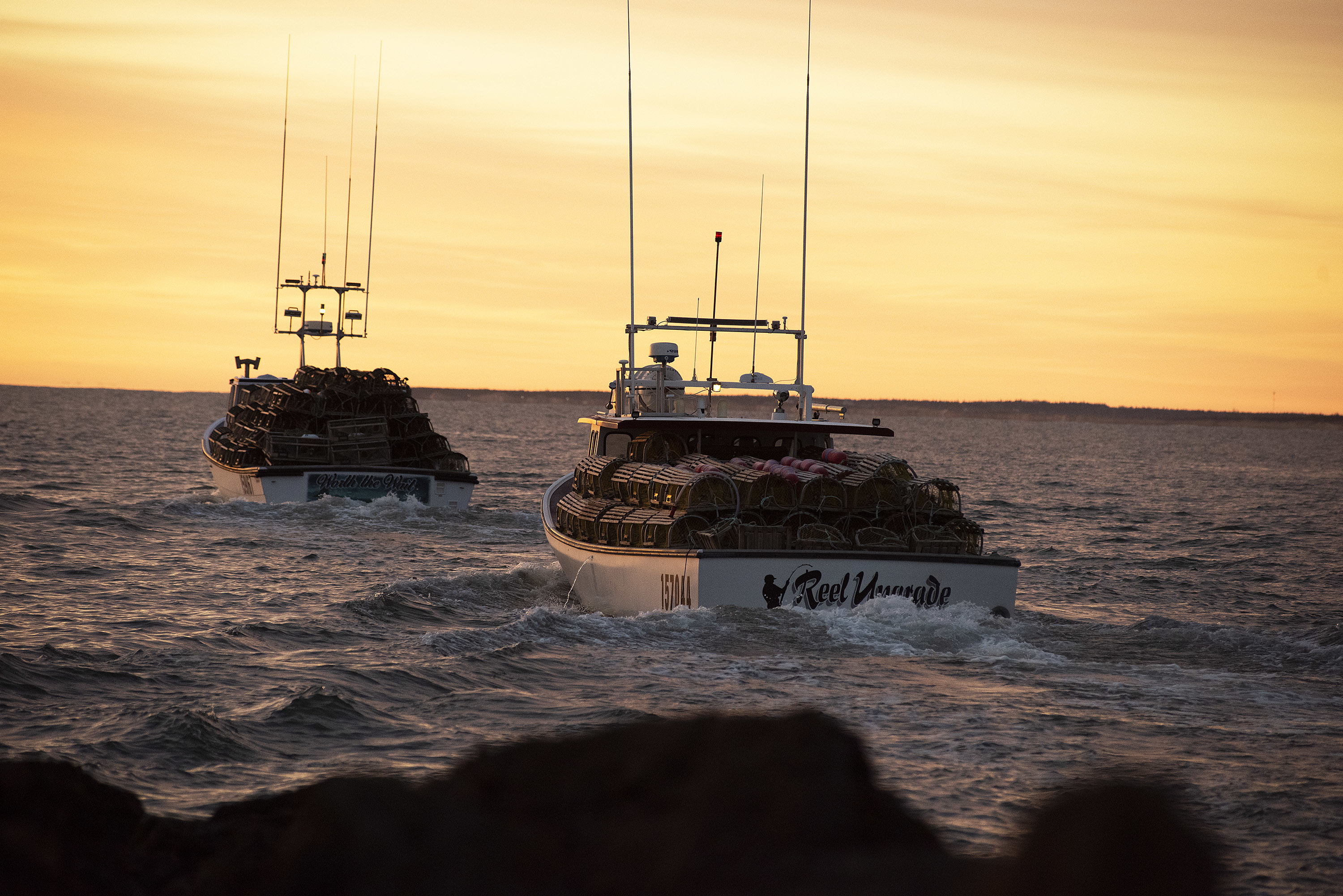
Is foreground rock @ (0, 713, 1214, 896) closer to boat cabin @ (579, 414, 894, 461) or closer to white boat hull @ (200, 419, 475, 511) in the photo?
boat cabin @ (579, 414, 894, 461)

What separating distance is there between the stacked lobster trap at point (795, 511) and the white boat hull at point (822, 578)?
0.23 meters

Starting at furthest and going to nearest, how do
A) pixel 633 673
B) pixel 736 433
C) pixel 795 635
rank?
pixel 736 433
pixel 795 635
pixel 633 673

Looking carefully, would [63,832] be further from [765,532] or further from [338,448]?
[338,448]

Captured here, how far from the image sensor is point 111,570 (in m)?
21.2

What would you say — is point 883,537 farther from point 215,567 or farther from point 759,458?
point 215,567

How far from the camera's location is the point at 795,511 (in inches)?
599

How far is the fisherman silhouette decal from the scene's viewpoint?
1437 cm

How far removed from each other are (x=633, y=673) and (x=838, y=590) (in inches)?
124

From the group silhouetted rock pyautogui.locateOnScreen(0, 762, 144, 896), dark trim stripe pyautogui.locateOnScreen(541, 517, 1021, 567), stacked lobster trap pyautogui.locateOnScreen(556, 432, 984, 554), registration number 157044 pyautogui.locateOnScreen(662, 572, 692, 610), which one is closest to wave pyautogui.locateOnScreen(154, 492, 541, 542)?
stacked lobster trap pyautogui.locateOnScreen(556, 432, 984, 554)

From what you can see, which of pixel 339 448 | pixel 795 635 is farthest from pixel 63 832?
pixel 339 448

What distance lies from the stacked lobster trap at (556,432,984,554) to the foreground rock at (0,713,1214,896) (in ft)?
34.9

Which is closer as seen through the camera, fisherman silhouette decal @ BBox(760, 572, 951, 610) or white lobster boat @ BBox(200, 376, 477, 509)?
fisherman silhouette decal @ BBox(760, 572, 951, 610)

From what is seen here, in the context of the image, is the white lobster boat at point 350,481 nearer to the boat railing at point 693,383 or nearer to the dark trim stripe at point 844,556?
the boat railing at point 693,383

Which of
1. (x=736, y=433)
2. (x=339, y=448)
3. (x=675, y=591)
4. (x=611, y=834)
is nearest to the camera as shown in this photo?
(x=611, y=834)
